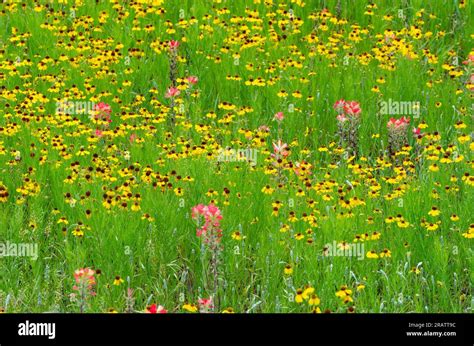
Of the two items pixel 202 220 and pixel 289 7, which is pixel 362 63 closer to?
pixel 289 7

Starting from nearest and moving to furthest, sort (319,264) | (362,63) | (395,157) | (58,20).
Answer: (319,264), (395,157), (362,63), (58,20)

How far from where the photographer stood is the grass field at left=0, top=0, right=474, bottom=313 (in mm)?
6902

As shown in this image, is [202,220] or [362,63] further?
[362,63]

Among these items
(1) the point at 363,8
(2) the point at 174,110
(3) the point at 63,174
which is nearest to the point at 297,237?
(3) the point at 63,174

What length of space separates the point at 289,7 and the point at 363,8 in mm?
1013

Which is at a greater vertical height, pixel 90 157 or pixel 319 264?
pixel 90 157

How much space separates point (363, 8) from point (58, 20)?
398 cm

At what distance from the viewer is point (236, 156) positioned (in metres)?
8.48

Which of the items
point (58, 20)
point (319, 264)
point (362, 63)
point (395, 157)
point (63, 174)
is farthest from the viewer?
point (58, 20)

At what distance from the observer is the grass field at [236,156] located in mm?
6902

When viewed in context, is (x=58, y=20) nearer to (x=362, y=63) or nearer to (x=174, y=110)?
(x=174, y=110)

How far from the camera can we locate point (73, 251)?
24.0ft

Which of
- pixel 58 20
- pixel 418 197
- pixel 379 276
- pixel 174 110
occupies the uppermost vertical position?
pixel 58 20

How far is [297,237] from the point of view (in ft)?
23.2
